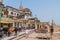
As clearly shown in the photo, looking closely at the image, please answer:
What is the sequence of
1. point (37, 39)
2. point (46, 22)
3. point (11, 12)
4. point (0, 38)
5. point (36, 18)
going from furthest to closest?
point (36, 18), point (46, 22), point (11, 12), point (37, 39), point (0, 38)

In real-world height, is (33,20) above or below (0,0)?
below

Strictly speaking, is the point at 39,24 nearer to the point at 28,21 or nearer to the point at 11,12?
the point at 28,21

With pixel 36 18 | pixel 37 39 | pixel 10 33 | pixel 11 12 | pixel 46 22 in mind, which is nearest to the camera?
pixel 10 33

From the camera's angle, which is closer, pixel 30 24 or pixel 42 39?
pixel 42 39

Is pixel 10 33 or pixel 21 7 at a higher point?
pixel 21 7

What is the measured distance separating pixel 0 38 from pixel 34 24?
1475 inches

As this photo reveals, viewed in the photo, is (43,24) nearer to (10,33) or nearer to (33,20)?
(33,20)

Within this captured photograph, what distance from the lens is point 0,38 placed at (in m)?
20.5

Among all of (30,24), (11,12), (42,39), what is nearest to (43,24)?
(30,24)

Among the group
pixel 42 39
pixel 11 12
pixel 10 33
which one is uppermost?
pixel 11 12

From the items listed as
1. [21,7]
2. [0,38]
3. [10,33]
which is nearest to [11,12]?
[21,7]

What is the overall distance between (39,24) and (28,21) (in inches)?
169

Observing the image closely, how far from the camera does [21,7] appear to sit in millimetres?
68688

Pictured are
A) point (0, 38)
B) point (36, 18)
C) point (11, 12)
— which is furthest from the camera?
point (36, 18)
